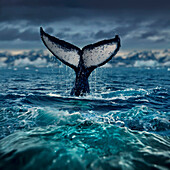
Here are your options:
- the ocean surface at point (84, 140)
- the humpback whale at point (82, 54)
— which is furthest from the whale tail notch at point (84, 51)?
the ocean surface at point (84, 140)

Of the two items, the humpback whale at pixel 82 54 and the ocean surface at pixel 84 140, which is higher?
the humpback whale at pixel 82 54

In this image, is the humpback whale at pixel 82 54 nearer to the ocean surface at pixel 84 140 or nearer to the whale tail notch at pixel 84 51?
the whale tail notch at pixel 84 51

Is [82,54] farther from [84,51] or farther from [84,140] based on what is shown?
[84,140]

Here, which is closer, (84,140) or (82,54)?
(84,140)

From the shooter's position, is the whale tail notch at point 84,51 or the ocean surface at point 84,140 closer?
the ocean surface at point 84,140

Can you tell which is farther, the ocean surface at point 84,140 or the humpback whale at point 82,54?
the humpback whale at point 82,54

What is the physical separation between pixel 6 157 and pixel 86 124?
2290 mm

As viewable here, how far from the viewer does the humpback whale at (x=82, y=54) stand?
23.4 feet

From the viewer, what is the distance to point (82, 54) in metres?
7.80

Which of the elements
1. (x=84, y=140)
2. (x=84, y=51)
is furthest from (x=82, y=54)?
(x=84, y=140)

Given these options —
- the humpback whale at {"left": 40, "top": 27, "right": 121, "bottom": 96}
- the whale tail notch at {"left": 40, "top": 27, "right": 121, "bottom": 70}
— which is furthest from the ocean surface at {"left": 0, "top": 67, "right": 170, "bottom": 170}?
the whale tail notch at {"left": 40, "top": 27, "right": 121, "bottom": 70}

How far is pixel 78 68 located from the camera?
310 inches

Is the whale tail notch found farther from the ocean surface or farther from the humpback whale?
the ocean surface

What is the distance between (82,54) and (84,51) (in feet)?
0.55
